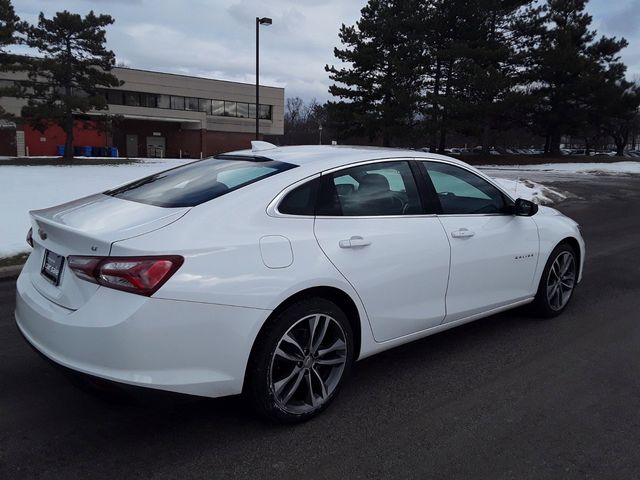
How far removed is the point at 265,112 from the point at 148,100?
13226mm

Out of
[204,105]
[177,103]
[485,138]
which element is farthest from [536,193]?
[204,105]

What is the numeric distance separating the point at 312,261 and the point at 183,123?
184 ft

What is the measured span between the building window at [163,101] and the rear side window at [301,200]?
55221 mm

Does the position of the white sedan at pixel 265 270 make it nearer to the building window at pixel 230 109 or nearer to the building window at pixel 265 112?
the building window at pixel 230 109

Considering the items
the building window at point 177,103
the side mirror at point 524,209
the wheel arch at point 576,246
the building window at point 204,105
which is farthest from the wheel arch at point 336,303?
the building window at point 204,105

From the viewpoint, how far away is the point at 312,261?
3004 mm

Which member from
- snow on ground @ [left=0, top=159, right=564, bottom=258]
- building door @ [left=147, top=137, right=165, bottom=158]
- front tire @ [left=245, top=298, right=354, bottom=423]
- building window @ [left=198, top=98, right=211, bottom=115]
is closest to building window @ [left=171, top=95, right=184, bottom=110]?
building window @ [left=198, top=98, right=211, bottom=115]

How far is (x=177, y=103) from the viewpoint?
55.6m

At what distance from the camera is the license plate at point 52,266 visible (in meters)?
2.89

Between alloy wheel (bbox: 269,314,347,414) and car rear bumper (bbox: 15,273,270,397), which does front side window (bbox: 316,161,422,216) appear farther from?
car rear bumper (bbox: 15,273,270,397)

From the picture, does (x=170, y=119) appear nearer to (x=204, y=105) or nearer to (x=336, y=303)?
(x=204, y=105)

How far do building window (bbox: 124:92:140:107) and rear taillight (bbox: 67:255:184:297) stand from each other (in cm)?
5501

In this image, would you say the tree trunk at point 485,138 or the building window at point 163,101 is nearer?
the tree trunk at point 485,138

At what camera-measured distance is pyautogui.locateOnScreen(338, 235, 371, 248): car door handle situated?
3191 millimetres
